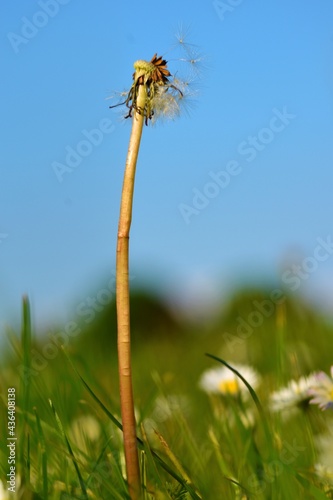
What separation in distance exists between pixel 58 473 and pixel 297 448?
17.9 inches

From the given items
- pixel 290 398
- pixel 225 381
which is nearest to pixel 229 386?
pixel 225 381

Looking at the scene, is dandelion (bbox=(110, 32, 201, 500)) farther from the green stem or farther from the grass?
the grass

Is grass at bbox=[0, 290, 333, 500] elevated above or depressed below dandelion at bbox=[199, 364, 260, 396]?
below

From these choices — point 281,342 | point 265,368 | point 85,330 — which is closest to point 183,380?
point 265,368

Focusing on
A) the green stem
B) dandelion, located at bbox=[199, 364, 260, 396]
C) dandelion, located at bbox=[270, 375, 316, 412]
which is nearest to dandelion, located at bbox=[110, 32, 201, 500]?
the green stem

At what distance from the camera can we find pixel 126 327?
2.95 feet

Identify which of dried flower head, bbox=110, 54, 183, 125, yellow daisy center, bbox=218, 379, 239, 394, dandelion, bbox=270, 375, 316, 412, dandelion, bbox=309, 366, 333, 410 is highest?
dried flower head, bbox=110, 54, 183, 125

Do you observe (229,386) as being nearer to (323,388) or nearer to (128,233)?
(323,388)

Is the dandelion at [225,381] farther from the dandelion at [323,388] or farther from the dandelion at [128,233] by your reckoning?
the dandelion at [128,233]

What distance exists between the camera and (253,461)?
3.92ft

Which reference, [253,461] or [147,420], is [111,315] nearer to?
[147,420]

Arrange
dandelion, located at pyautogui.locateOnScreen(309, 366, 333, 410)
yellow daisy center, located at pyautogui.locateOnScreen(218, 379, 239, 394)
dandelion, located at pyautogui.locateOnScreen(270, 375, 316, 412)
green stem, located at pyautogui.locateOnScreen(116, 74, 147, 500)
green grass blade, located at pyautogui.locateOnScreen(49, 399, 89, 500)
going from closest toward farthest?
green stem, located at pyautogui.locateOnScreen(116, 74, 147, 500)
green grass blade, located at pyautogui.locateOnScreen(49, 399, 89, 500)
dandelion, located at pyautogui.locateOnScreen(309, 366, 333, 410)
dandelion, located at pyautogui.locateOnScreen(270, 375, 316, 412)
yellow daisy center, located at pyautogui.locateOnScreen(218, 379, 239, 394)

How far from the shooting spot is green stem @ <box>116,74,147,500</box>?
89 cm

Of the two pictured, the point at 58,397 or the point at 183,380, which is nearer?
the point at 58,397
